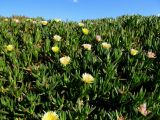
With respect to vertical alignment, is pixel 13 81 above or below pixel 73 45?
below

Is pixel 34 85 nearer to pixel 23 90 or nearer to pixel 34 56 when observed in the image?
pixel 23 90

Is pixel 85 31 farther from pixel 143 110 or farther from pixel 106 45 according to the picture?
pixel 143 110

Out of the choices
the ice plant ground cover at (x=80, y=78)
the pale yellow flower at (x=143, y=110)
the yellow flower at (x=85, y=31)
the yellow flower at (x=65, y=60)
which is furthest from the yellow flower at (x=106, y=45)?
the pale yellow flower at (x=143, y=110)

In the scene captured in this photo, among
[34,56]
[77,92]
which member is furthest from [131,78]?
[34,56]

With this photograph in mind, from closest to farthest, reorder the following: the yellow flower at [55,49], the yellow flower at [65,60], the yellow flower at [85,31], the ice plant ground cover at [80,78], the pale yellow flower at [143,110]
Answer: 1. the pale yellow flower at [143,110]
2. the ice plant ground cover at [80,78]
3. the yellow flower at [65,60]
4. the yellow flower at [55,49]
5. the yellow flower at [85,31]

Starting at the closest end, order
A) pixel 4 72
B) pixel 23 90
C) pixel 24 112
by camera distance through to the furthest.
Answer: pixel 24 112, pixel 23 90, pixel 4 72

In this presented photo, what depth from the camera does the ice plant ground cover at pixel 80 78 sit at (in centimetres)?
358

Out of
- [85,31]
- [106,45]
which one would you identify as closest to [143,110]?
[106,45]

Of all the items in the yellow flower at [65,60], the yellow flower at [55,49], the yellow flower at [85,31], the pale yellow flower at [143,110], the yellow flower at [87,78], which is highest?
the yellow flower at [85,31]

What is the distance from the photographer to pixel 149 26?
250 inches

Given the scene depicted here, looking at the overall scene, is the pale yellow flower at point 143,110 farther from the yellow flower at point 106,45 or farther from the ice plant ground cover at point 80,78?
the yellow flower at point 106,45

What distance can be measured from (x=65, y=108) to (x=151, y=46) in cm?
188

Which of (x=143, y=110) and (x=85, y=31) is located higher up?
(x=85, y=31)

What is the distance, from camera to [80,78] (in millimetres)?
3908
